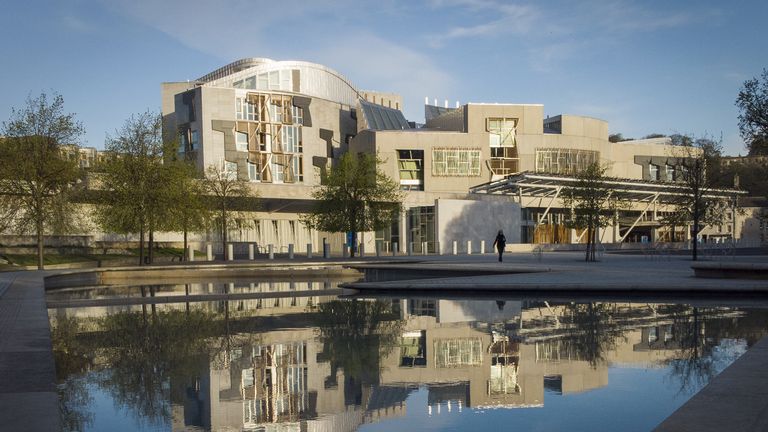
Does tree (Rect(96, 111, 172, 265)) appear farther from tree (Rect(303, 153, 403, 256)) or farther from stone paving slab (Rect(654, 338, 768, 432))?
stone paving slab (Rect(654, 338, 768, 432))

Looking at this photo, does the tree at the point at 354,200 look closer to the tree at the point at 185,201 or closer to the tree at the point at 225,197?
the tree at the point at 225,197

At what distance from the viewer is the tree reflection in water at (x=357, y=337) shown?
769 cm

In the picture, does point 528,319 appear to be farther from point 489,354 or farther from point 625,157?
point 625,157

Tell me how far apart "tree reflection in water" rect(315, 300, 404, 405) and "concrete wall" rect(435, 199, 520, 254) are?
35367 millimetres

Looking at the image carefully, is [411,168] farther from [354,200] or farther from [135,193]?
[135,193]

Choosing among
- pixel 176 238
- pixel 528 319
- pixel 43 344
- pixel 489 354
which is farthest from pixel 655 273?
pixel 176 238

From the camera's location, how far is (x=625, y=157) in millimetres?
81250

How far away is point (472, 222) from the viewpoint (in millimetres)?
52312

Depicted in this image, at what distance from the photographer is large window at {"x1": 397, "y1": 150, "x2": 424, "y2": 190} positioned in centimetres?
6694

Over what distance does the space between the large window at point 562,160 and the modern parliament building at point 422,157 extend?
0.11 m

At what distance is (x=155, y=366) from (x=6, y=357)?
1.69 meters

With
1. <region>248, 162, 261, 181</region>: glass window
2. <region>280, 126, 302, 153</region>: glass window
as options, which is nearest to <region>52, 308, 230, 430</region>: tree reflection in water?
<region>248, 162, 261, 181</region>: glass window

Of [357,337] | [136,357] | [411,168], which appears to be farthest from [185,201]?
[411,168]

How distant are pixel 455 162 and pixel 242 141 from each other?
2175 centimetres
